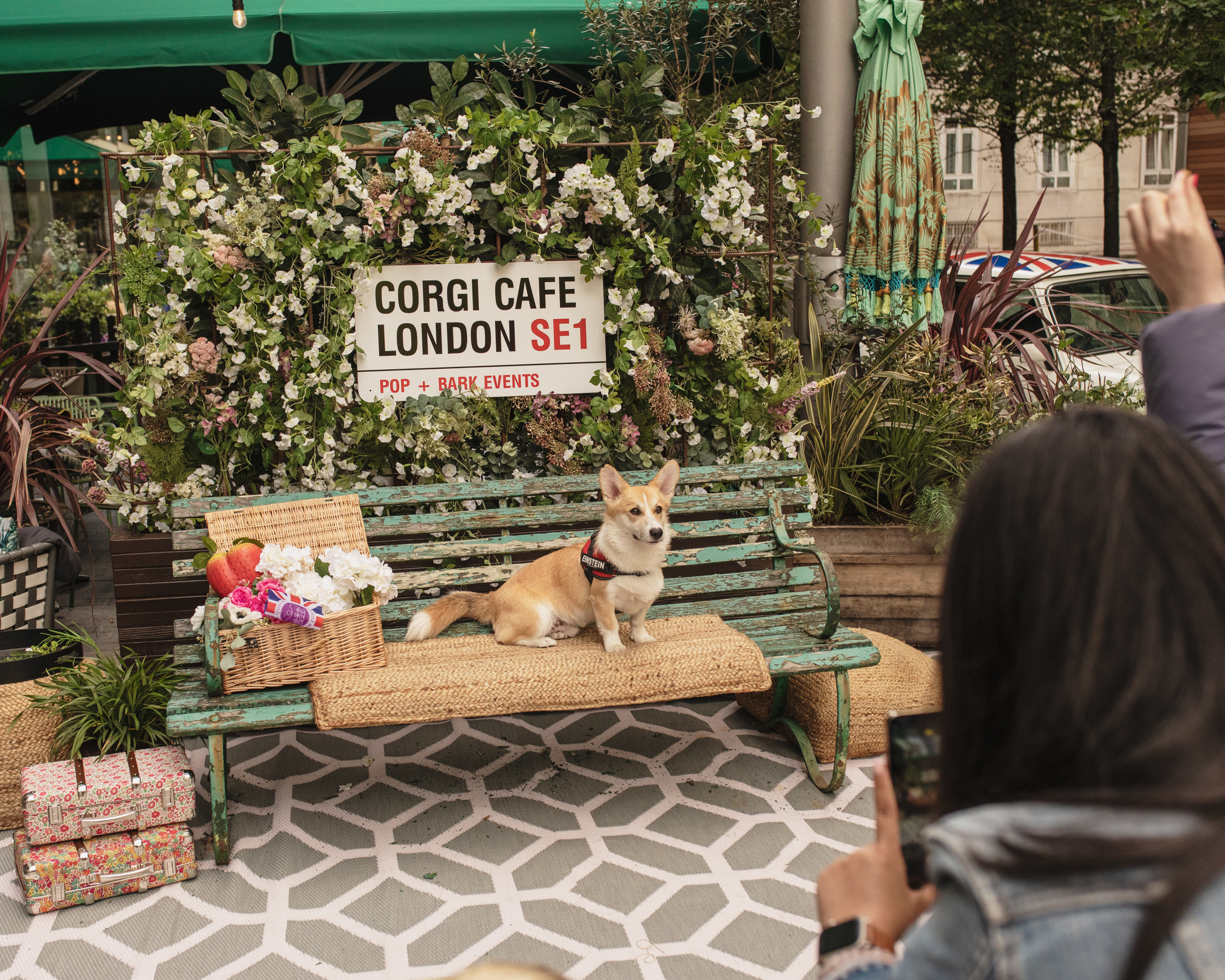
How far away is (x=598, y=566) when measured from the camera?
3.31 m

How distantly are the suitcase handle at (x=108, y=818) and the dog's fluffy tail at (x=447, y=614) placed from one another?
1.02m

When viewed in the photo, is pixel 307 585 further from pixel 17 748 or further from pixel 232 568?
pixel 17 748

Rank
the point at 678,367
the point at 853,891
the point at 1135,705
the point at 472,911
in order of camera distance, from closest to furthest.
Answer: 1. the point at 1135,705
2. the point at 853,891
3. the point at 472,911
4. the point at 678,367

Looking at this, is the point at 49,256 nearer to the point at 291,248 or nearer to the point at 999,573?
the point at 291,248

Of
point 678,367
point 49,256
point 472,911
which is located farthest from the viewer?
point 49,256

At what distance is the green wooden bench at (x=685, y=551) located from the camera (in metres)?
3.41

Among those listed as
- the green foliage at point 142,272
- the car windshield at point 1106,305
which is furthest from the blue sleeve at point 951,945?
the car windshield at point 1106,305

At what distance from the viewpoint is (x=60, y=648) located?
3.53 meters

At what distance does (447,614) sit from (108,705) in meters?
1.13

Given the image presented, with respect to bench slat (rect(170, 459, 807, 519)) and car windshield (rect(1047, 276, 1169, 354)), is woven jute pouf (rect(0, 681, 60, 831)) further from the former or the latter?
car windshield (rect(1047, 276, 1169, 354))

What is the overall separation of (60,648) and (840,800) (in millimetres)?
2814

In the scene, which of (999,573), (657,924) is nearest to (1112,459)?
(999,573)

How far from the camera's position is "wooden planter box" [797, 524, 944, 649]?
4426 millimetres

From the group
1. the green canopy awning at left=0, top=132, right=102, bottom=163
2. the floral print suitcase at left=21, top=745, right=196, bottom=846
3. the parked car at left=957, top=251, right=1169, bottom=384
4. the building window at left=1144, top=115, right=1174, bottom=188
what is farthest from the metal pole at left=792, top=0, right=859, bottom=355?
the building window at left=1144, top=115, right=1174, bottom=188
